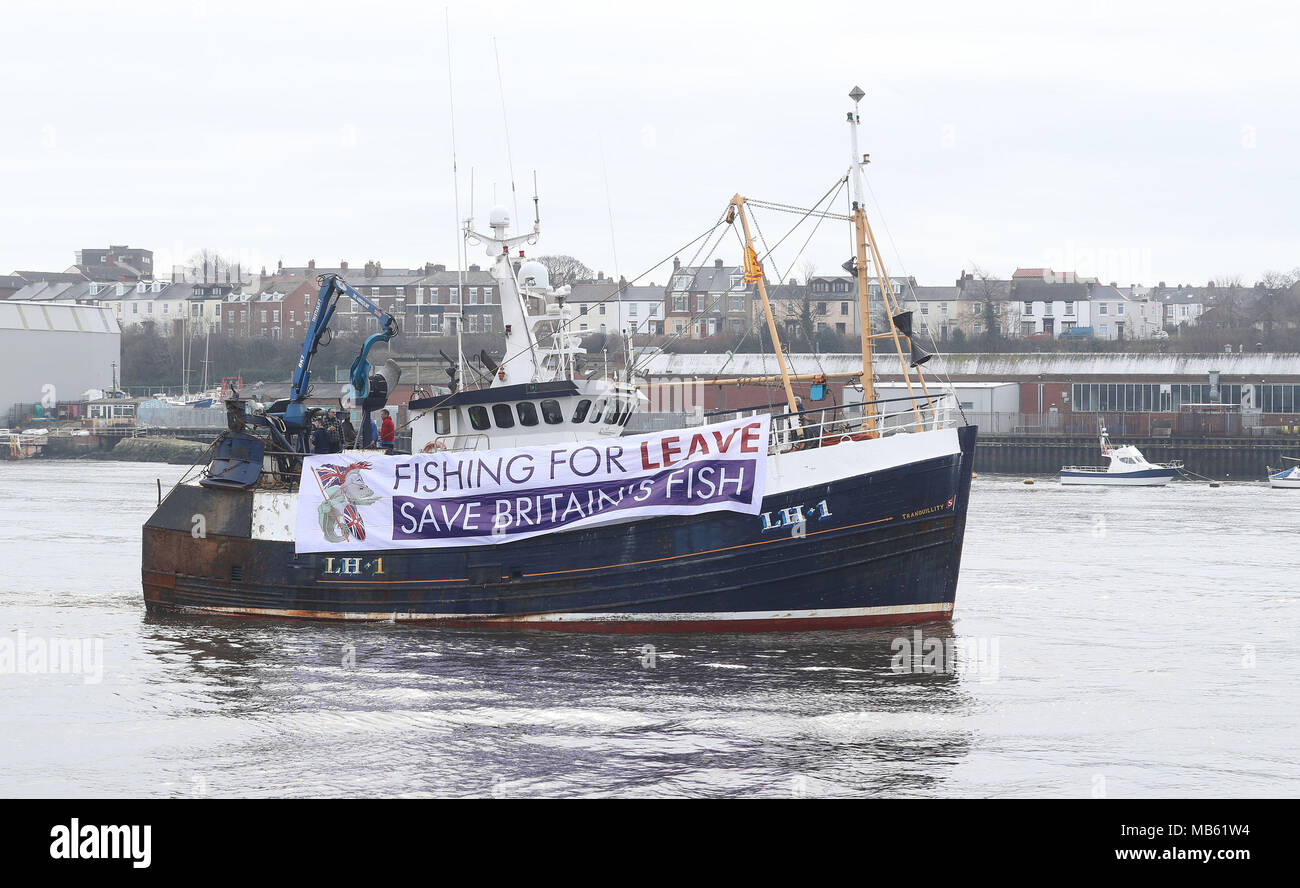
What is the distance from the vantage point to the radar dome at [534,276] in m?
27.9

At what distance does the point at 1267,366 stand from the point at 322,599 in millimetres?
87042

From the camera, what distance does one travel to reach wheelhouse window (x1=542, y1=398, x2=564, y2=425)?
2675 centimetres

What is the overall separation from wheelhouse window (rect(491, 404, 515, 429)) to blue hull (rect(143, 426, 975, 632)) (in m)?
2.82

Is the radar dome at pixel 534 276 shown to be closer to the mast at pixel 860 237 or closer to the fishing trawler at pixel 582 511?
the fishing trawler at pixel 582 511

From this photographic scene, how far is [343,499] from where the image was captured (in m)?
26.3

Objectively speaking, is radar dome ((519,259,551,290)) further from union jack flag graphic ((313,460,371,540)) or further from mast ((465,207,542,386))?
union jack flag graphic ((313,460,371,540))

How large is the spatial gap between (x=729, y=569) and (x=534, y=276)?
Answer: 755 cm

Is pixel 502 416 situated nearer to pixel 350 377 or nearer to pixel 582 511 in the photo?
pixel 582 511

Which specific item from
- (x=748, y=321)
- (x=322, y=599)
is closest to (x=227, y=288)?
(x=748, y=321)

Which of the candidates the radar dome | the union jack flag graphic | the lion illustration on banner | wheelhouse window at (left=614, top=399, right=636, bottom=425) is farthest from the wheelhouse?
the radar dome

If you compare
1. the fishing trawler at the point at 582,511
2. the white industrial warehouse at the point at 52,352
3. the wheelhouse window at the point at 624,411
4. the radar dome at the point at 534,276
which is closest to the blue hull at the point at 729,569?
the fishing trawler at the point at 582,511

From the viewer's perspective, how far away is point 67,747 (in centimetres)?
1841

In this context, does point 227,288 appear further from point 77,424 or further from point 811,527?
point 811,527

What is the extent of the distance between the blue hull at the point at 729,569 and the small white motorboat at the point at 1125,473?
5756 centimetres
